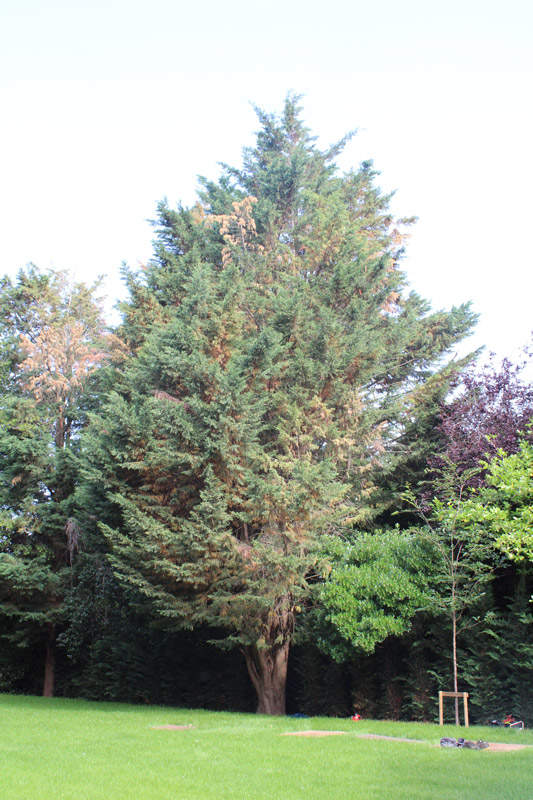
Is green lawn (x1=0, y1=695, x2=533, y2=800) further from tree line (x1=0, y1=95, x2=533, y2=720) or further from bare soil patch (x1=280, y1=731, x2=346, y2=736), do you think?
tree line (x1=0, y1=95, x2=533, y2=720)

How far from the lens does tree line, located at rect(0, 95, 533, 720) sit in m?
12.4

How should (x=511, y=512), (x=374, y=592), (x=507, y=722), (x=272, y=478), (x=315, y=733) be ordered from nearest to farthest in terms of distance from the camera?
1. (x=315, y=733)
2. (x=507, y=722)
3. (x=511, y=512)
4. (x=374, y=592)
5. (x=272, y=478)

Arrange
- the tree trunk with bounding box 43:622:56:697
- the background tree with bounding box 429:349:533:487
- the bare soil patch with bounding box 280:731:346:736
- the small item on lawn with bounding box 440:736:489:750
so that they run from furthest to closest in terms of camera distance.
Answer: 1. the tree trunk with bounding box 43:622:56:697
2. the background tree with bounding box 429:349:533:487
3. the bare soil patch with bounding box 280:731:346:736
4. the small item on lawn with bounding box 440:736:489:750

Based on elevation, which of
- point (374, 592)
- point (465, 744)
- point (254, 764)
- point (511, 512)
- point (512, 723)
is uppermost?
point (511, 512)

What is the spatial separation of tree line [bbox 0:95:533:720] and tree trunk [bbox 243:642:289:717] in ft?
0.19

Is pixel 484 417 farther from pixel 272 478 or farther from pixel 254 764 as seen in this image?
pixel 254 764

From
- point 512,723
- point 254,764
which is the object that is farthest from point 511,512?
point 254,764

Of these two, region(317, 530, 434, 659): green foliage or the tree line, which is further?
the tree line

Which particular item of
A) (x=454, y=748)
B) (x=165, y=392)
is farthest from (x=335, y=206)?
(x=454, y=748)

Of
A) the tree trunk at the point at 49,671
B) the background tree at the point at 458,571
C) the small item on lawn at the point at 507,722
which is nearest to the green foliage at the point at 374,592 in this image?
the background tree at the point at 458,571

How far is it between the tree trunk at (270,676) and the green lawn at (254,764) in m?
3.41

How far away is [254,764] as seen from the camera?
7.62 metres

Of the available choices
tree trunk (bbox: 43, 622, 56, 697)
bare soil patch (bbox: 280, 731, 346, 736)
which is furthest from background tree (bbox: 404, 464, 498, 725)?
tree trunk (bbox: 43, 622, 56, 697)

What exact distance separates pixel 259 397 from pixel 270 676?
668cm
